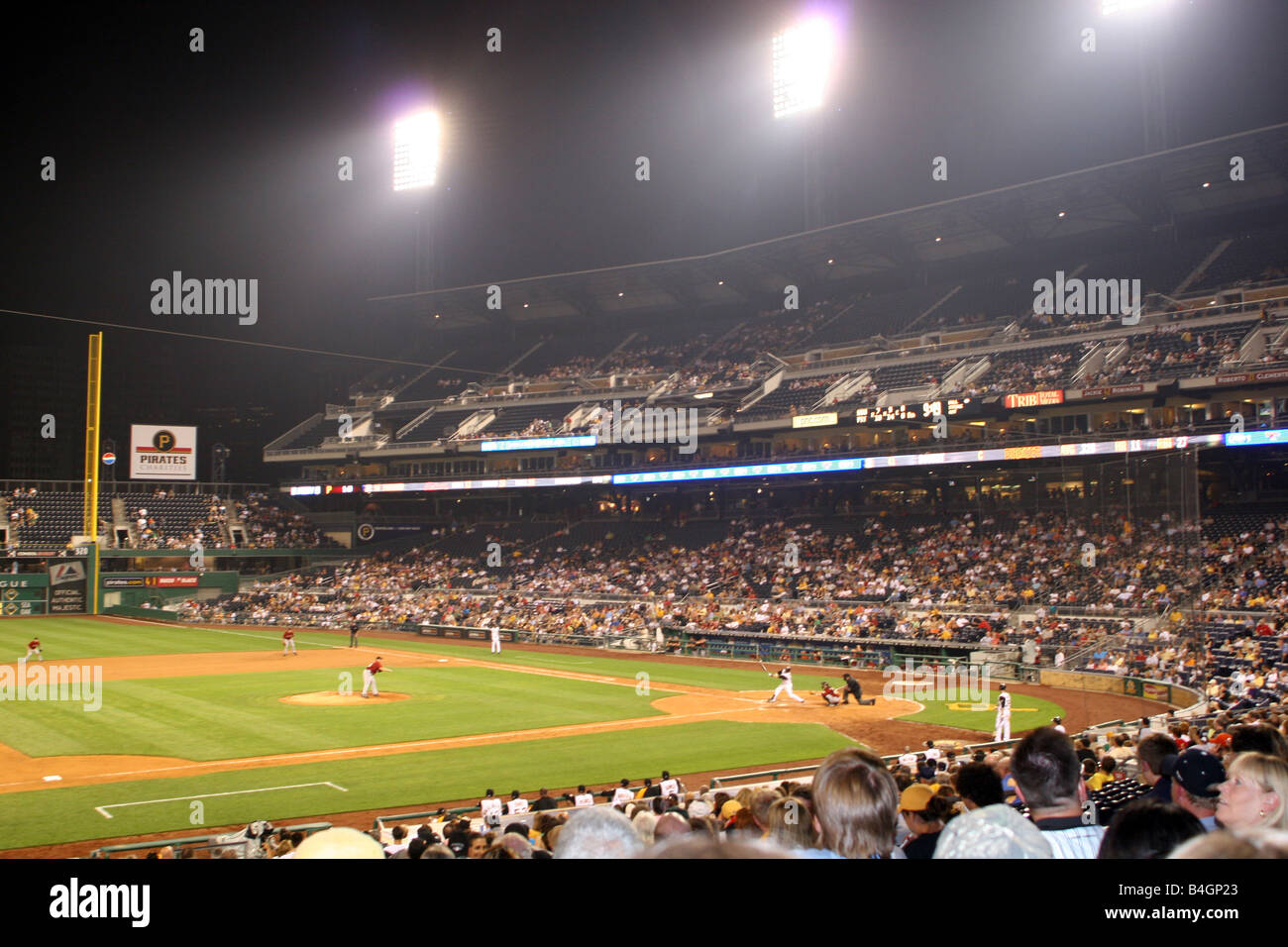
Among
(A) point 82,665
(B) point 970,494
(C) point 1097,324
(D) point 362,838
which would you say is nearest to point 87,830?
(D) point 362,838

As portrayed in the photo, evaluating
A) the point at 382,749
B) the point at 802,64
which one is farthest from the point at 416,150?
the point at 382,749

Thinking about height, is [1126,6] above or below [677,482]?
above

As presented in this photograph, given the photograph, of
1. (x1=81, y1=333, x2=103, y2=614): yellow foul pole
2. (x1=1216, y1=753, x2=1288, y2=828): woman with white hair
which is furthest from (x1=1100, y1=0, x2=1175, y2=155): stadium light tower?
(x1=81, y1=333, x2=103, y2=614): yellow foul pole

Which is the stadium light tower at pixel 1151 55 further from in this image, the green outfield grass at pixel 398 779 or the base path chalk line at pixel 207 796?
the base path chalk line at pixel 207 796

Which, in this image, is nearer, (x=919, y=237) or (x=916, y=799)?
(x=916, y=799)

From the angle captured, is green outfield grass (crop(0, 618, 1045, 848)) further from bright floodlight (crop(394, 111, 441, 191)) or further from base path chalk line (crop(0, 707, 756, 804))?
bright floodlight (crop(394, 111, 441, 191))

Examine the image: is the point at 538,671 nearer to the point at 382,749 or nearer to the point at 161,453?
the point at 382,749
